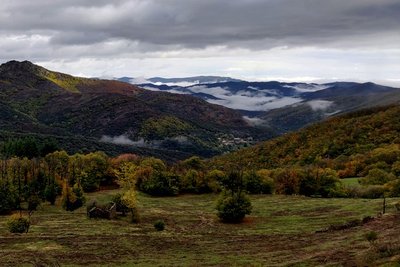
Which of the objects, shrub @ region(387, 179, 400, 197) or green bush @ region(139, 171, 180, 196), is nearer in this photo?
shrub @ region(387, 179, 400, 197)

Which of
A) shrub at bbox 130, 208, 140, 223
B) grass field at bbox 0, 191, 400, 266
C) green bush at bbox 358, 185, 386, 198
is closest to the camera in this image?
grass field at bbox 0, 191, 400, 266

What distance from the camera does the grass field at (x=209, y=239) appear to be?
2232 inches

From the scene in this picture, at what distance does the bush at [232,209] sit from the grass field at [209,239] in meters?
1.81

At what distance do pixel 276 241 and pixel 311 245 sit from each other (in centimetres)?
767

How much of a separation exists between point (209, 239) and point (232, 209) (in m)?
18.1

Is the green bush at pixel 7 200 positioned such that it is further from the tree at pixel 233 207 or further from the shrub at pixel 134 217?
the tree at pixel 233 207

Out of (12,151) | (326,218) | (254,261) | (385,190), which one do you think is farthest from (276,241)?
(12,151)

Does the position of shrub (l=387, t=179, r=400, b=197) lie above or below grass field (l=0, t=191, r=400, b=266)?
above

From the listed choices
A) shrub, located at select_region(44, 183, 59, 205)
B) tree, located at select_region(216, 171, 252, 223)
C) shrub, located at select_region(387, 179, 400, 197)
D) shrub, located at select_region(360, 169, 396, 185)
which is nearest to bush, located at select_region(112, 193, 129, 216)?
tree, located at select_region(216, 171, 252, 223)

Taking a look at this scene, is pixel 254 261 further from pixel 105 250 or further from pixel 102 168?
pixel 102 168

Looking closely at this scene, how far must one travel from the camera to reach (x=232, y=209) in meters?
92.4

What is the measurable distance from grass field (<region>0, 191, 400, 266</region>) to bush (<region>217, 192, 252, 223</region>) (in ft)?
5.93

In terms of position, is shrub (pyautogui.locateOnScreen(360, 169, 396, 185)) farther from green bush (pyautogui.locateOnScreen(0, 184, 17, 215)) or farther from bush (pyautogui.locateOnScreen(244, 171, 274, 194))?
green bush (pyautogui.locateOnScreen(0, 184, 17, 215))

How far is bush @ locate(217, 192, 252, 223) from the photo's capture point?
92.5 meters
